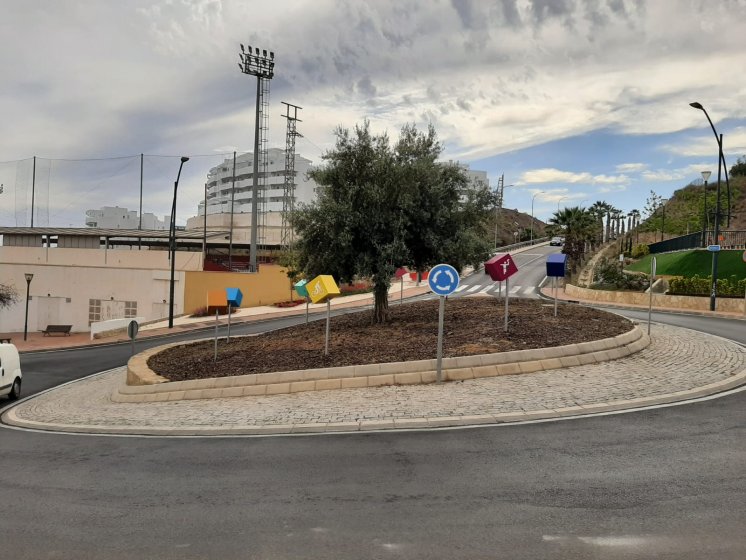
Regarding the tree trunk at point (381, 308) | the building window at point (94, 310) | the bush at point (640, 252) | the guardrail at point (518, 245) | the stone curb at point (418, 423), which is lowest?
the building window at point (94, 310)

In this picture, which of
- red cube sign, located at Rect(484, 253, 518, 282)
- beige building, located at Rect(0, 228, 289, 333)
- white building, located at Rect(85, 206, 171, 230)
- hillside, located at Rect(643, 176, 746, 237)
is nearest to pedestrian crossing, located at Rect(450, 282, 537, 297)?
beige building, located at Rect(0, 228, 289, 333)

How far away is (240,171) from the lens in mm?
125438

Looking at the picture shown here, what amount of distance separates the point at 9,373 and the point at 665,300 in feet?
106

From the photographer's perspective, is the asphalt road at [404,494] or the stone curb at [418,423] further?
the stone curb at [418,423]

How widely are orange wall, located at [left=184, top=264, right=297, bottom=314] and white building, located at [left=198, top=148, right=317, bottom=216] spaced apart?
197 ft

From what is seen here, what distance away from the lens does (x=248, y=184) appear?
125 metres

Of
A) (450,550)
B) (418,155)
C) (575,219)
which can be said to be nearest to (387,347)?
(418,155)

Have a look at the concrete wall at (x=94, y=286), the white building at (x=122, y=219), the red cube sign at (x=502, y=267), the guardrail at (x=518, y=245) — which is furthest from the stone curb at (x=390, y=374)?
the white building at (x=122, y=219)

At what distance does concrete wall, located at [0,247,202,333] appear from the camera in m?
40.1

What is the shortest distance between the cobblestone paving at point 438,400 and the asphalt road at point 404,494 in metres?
1.14

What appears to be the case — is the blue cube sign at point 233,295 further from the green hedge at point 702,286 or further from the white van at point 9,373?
the green hedge at point 702,286

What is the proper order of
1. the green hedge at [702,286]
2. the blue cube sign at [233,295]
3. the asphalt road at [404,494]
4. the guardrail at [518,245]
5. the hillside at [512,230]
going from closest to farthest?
the asphalt road at [404,494]
the blue cube sign at [233,295]
the green hedge at [702,286]
the guardrail at [518,245]
the hillside at [512,230]

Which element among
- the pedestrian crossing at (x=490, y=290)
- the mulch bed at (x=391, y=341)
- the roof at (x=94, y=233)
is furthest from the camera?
the roof at (x=94, y=233)

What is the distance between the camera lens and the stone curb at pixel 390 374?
11914 mm
